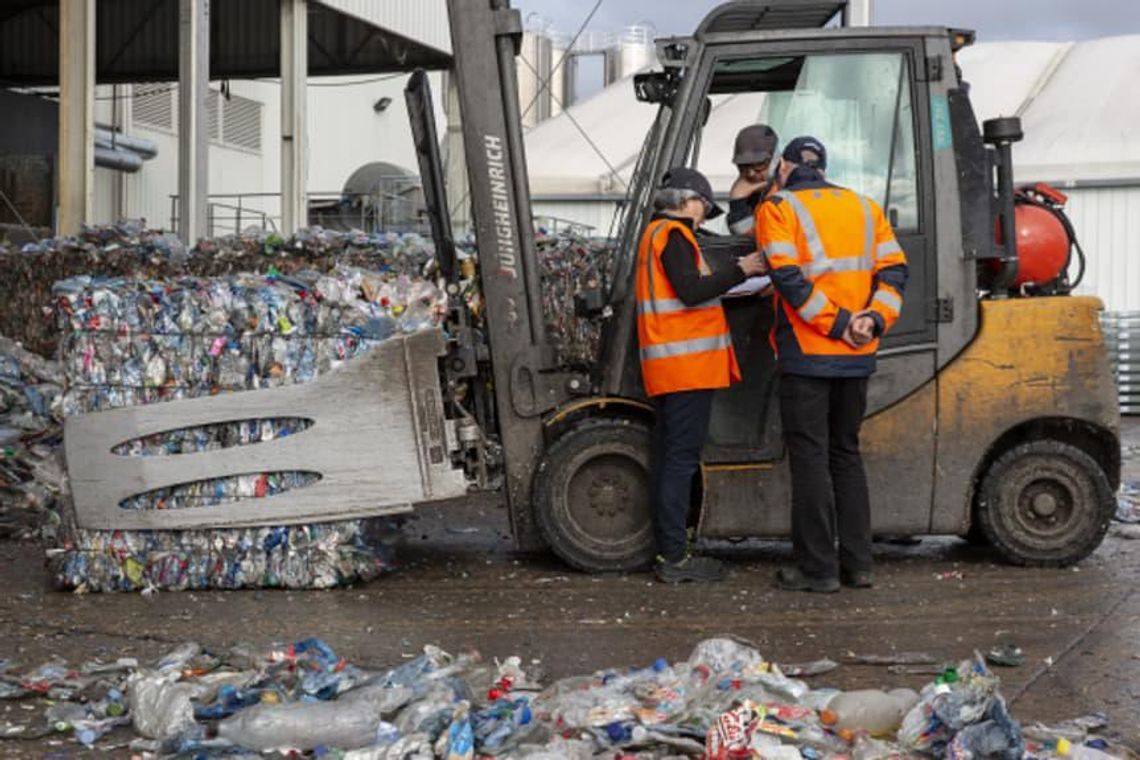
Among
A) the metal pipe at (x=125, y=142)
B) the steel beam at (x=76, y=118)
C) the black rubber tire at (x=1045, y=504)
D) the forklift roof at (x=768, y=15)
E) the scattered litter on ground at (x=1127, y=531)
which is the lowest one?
the scattered litter on ground at (x=1127, y=531)

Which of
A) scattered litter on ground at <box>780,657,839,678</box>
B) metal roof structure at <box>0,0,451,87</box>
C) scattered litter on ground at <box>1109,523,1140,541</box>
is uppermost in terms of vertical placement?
metal roof structure at <box>0,0,451,87</box>

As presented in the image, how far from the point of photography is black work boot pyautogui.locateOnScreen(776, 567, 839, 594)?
694cm

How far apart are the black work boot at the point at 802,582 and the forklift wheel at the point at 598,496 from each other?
24.0 inches

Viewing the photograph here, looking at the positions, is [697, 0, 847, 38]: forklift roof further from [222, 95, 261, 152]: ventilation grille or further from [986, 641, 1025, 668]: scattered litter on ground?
[222, 95, 261, 152]: ventilation grille

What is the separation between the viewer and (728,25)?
763 centimetres

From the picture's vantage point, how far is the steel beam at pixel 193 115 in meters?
15.7

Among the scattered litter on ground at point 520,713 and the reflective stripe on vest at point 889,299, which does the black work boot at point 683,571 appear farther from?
the scattered litter on ground at point 520,713

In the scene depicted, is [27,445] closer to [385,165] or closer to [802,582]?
[802,582]

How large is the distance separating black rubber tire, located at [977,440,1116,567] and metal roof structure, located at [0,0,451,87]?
1767cm

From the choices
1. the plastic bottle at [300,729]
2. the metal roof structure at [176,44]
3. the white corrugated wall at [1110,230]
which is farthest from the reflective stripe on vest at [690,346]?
the white corrugated wall at [1110,230]

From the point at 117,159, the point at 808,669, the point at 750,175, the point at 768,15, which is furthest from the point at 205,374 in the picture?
the point at 117,159

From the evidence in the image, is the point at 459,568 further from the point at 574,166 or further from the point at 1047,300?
the point at 574,166

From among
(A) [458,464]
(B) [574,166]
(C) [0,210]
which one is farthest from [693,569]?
(B) [574,166]

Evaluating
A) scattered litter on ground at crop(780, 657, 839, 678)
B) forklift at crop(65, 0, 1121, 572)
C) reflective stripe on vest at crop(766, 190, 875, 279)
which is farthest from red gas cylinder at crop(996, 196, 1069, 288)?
scattered litter on ground at crop(780, 657, 839, 678)
